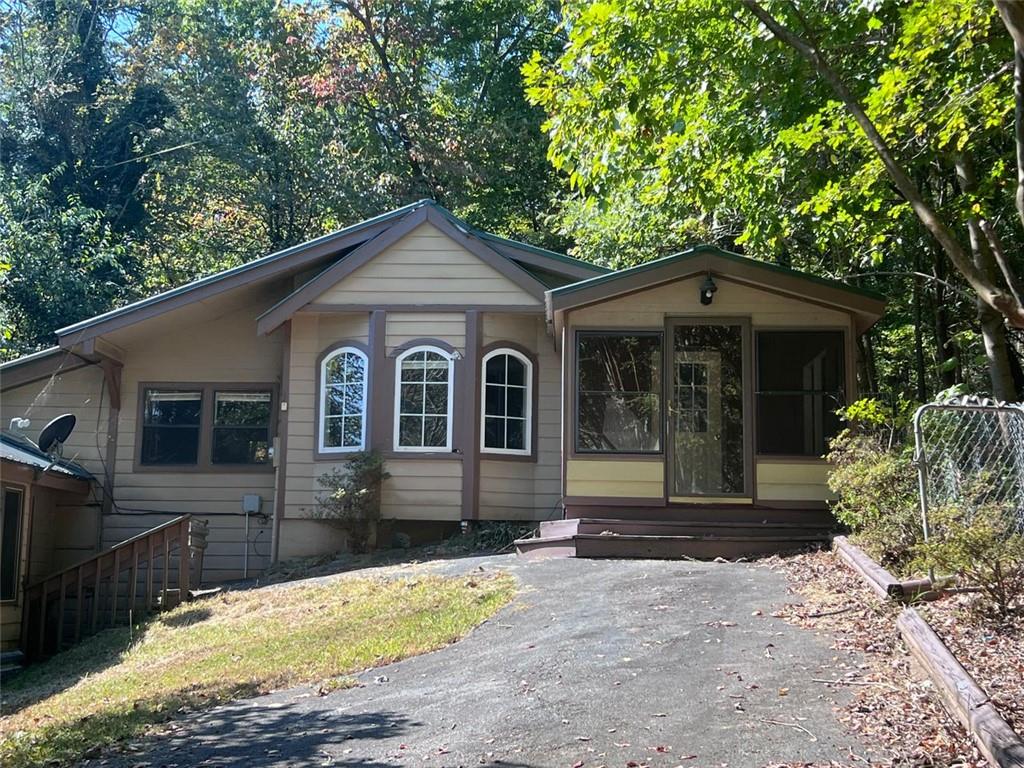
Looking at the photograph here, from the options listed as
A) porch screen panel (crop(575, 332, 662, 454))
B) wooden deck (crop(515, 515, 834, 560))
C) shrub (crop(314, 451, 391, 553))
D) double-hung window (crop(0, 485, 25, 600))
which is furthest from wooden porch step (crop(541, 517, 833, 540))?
double-hung window (crop(0, 485, 25, 600))

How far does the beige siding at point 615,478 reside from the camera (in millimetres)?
11531

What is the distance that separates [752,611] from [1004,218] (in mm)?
6653

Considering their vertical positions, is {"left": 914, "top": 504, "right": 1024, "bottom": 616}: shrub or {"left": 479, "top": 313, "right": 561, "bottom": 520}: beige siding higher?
{"left": 479, "top": 313, "right": 561, "bottom": 520}: beige siding

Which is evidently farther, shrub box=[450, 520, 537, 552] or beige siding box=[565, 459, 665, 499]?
shrub box=[450, 520, 537, 552]

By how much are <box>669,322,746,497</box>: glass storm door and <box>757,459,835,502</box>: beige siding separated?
315mm

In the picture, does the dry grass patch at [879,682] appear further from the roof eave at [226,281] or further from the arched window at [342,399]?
the roof eave at [226,281]

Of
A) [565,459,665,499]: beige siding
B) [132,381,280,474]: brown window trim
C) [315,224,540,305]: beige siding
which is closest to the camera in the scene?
[565,459,665,499]: beige siding

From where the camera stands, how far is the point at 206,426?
14.5 m

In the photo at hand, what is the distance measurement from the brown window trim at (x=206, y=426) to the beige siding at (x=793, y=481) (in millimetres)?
7173

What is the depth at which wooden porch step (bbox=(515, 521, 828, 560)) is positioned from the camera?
10.8 metres

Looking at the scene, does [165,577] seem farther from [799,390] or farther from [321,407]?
[799,390]

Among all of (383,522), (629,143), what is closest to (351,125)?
(383,522)

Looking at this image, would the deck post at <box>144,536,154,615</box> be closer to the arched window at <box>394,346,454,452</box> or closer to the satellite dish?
the satellite dish

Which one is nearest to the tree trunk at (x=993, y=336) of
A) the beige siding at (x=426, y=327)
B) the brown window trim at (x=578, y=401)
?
the brown window trim at (x=578, y=401)
